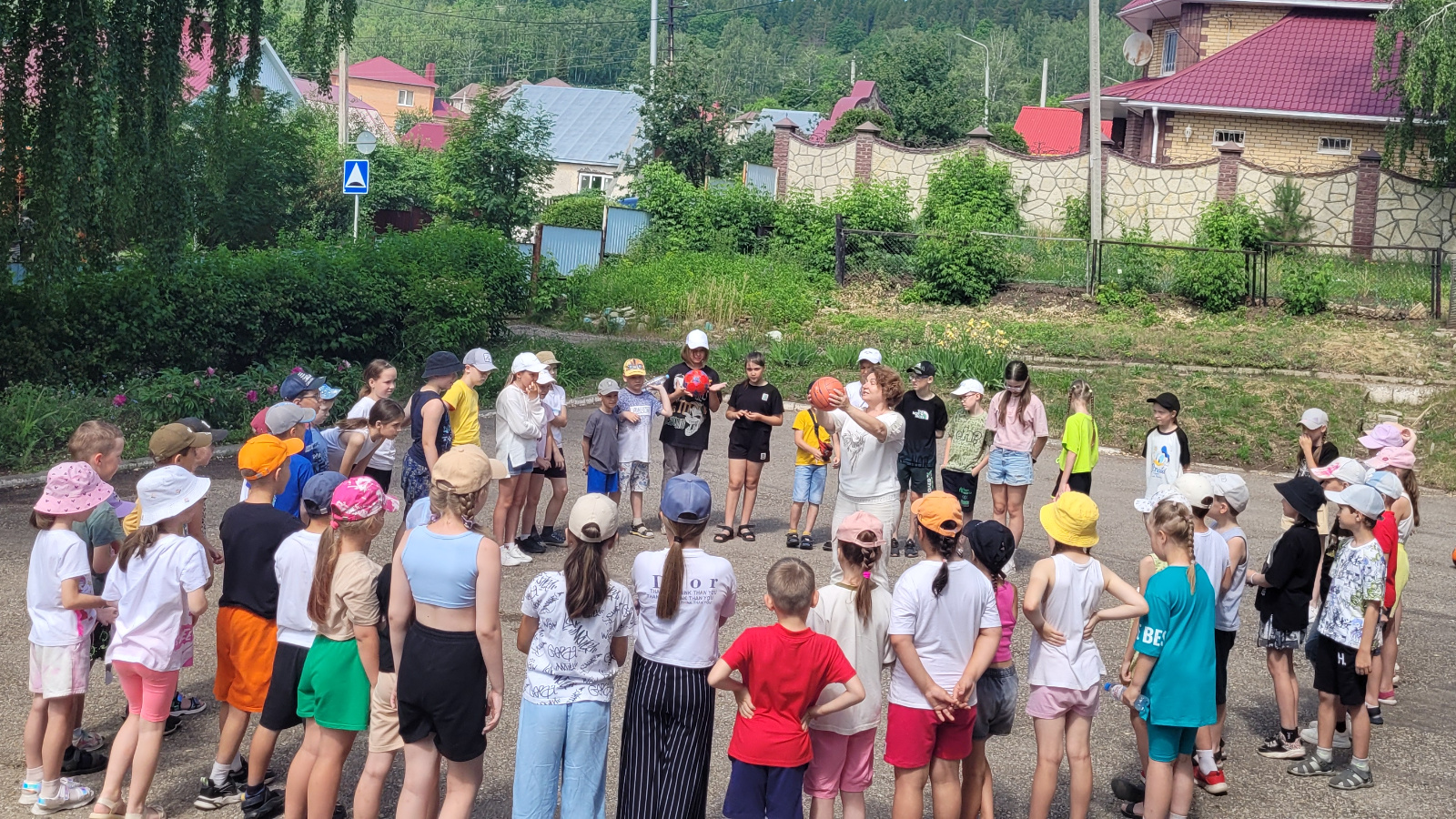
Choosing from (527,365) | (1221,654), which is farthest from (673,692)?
(527,365)

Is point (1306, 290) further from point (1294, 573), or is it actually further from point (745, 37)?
point (745, 37)

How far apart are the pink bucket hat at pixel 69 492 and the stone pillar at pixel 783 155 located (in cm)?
2689

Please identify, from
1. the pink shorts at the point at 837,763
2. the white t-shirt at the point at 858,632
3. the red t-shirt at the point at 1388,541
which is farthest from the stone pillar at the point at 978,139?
the pink shorts at the point at 837,763

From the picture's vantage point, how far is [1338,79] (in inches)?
1272

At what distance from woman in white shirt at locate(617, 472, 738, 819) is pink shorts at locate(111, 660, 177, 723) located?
2.09 m

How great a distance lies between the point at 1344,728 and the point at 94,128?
11.0 metres

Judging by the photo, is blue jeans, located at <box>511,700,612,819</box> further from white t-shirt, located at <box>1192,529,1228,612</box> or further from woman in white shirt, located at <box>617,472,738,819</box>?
white t-shirt, located at <box>1192,529,1228,612</box>

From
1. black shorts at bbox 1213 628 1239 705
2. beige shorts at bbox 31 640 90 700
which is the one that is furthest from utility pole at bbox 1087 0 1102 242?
beige shorts at bbox 31 640 90 700

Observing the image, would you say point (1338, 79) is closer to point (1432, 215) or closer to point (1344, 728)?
point (1432, 215)

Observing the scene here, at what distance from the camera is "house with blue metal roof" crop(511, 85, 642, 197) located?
215 feet

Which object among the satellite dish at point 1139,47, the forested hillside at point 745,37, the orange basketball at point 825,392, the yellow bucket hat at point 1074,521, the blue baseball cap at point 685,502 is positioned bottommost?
the yellow bucket hat at point 1074,521

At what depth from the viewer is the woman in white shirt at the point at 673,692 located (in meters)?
4.74

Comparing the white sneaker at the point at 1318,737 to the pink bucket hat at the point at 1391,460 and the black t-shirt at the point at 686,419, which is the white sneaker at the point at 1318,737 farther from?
the black t-shirt at the point at 686,419

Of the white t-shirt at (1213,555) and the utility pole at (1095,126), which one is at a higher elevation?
the utility pole at (1095,126)
